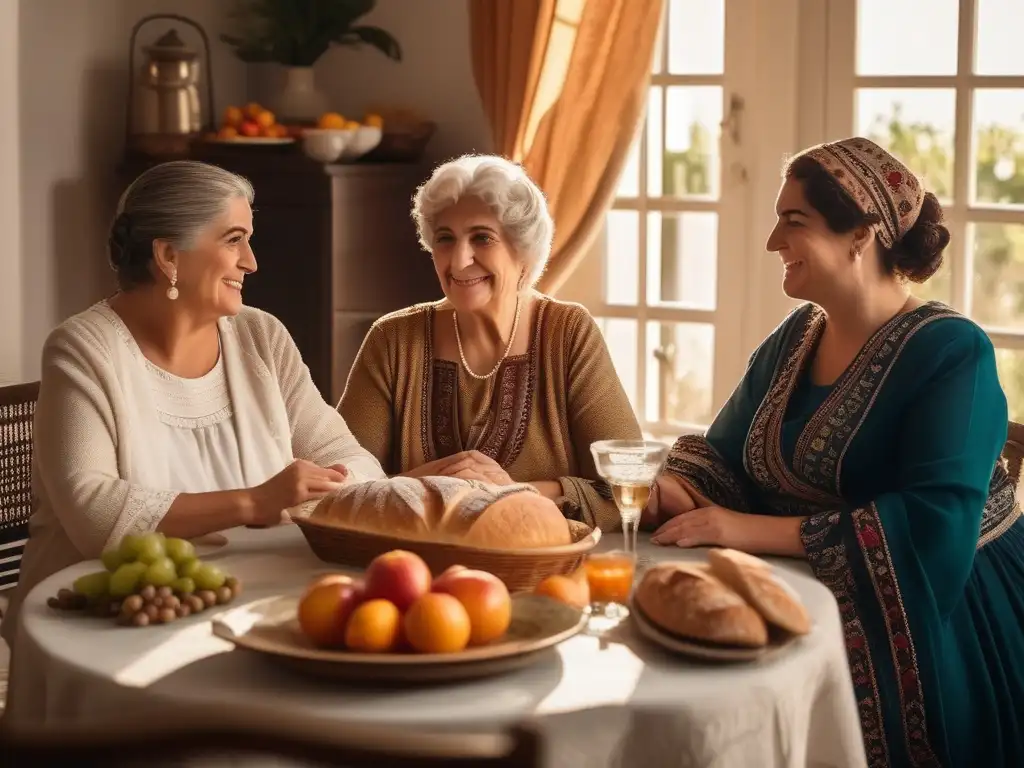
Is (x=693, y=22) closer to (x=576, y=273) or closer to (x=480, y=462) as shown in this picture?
(x=576, y=273)

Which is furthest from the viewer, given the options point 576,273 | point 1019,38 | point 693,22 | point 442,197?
point 576,273

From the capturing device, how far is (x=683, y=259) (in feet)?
13.3

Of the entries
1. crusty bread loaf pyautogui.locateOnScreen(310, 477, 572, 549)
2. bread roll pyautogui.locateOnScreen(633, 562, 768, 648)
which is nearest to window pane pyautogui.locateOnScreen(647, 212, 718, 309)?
crusty bread loaf pyautogui.locateOnScreen(310, 477, 572, 549)

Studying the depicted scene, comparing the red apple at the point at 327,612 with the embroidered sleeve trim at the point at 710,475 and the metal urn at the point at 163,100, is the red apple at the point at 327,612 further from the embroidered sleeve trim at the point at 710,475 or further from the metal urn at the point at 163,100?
the metal urn at the point at 163,100

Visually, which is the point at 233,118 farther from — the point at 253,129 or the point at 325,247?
the point at 325,247

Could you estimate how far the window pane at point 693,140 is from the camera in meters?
3.95

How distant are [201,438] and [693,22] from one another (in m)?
2.09

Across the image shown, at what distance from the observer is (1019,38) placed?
3.46m

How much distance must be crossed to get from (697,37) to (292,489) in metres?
2.25

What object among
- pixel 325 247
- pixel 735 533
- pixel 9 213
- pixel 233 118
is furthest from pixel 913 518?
pixel 233 118

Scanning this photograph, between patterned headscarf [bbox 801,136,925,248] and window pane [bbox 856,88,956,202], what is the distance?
121 centimetres

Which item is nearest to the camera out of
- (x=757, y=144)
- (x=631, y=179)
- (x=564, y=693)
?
(x=564, y=693)

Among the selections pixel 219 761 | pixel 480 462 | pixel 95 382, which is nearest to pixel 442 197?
pixel 480 462

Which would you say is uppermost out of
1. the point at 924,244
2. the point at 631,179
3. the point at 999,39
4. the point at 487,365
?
the point at 999,39
